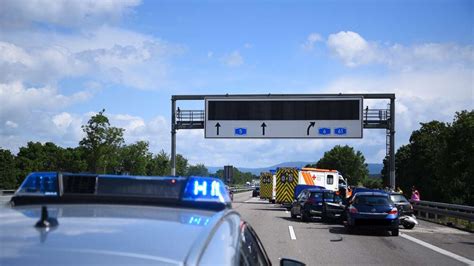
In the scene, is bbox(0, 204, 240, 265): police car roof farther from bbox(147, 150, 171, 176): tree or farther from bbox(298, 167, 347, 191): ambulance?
bbox(147, 150, 171, 176): tree

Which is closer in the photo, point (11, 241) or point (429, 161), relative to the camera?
point (11, 241)

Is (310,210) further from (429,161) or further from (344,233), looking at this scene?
(429,161)

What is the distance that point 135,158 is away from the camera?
62.0 m

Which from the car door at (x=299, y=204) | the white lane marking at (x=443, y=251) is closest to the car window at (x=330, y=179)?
the car door at (x=299, y=204)

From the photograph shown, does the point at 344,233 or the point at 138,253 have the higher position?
the point at 138,253

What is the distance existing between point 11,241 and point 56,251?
30cm

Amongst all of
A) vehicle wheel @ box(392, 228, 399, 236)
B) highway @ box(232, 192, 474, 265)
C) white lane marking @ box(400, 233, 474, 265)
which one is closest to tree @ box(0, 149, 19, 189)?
highway @ box(232, 192, 474, 265)

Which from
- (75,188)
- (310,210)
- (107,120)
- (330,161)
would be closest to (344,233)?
(310,210)

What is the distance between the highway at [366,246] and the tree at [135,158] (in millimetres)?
39583

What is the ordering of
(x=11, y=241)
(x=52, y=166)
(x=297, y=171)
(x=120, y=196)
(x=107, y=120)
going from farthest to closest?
(x=52, y=166) → (x=107, y=120) → (x=297, y=171) → (x=120, y=196) → (x=11, y=241)

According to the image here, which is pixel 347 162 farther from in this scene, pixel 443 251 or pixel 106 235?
pixel 106 235

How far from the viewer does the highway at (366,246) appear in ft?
43.3

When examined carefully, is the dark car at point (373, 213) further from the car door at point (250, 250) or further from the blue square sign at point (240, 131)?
the blue square sign at point (240, 131)

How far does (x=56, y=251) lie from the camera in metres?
2.34
